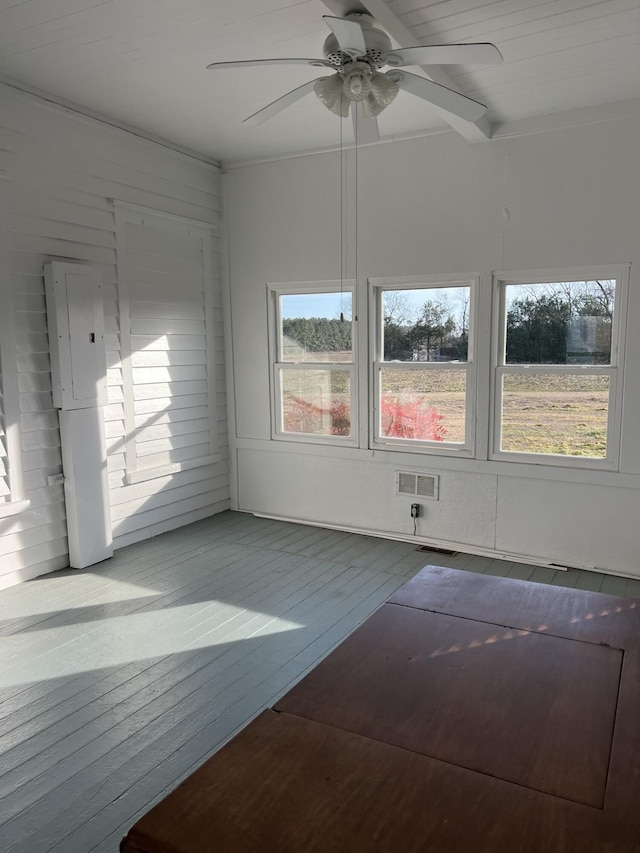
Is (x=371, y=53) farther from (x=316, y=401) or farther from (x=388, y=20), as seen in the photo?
(x=316, y=401)

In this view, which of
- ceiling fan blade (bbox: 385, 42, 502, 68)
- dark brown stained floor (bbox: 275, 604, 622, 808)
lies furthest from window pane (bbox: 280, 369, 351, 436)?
dark brown stained floor (bbox: 275, 604, 622, 808)

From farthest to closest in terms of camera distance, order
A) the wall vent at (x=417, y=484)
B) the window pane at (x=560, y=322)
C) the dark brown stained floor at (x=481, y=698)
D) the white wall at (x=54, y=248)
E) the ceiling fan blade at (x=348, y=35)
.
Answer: the wall vent at (x=417, y=484)
the window pane at (x=560, y=322)
the white wall at (x=54, y=248)
the ceiling fan blade at (x=348, y=35)
the dark brown stained floor at (x=481, y=698)

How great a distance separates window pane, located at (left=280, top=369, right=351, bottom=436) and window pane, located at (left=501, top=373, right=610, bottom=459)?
1.28 m

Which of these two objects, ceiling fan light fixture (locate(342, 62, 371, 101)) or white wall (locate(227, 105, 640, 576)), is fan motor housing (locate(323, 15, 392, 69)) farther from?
white wall (locate(227, 105, 640, 576))

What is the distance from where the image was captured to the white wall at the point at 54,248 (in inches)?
146

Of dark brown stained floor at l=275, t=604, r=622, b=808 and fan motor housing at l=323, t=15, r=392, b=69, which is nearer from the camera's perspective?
dark brown stained floor at l=275, t=604, r=622, b=808

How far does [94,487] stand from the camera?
4160 millimetres

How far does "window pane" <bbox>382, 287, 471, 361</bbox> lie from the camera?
14.5 ft

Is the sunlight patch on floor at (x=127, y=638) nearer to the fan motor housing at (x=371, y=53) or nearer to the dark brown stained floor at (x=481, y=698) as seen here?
the dark brown stained floor at (x=481, y=698)

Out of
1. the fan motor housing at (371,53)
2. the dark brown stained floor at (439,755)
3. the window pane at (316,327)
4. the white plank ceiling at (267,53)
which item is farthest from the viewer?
the window pane at (316,327)

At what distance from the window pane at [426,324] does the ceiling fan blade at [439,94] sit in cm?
185

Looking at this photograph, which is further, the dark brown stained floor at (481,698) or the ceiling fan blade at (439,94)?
the ceiling fan blade at (439,94)

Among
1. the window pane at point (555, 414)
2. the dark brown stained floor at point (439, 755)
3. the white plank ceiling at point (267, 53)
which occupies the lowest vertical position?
the dark brown stained floor at point (439, 755)

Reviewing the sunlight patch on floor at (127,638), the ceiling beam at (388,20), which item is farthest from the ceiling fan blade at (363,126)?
the sunlight patch on floor at (127,638)
